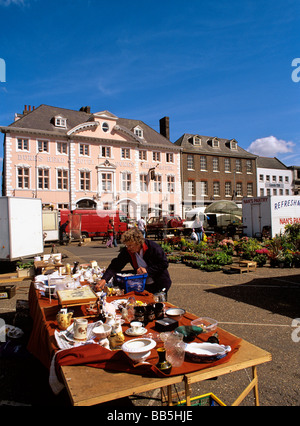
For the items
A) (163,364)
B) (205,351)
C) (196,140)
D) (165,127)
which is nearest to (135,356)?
(163,364)

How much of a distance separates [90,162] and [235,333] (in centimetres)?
3291

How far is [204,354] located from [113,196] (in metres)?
35.3

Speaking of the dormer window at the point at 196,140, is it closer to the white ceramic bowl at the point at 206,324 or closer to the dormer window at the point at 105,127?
the dormer window at the point at 105,127

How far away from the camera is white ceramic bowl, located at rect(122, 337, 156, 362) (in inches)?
99.8

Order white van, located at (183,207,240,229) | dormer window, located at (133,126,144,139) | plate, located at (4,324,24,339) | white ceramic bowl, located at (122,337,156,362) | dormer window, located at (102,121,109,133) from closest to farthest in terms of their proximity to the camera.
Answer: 1. white ceramic bowl, located at (122,337,156,362)
2. plate, located at (4,324,24,339)
3. white van, located at (183,207,240,229)
4. dormer window, located at (102,121,109,133)
5. dormer window, located at (133,126,144,139)

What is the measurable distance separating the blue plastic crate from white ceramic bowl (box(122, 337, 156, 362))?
2054 millimetres

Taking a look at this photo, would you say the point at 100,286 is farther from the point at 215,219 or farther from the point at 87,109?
the point at 87,109

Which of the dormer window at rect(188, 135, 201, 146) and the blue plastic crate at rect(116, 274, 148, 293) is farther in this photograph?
the dormer window at rect(188, 135, 201, 146)

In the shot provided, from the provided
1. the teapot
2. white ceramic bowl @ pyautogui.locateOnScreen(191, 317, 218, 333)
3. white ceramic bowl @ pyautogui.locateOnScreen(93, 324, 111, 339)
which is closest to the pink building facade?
the teapot

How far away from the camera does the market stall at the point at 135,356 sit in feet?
7.50

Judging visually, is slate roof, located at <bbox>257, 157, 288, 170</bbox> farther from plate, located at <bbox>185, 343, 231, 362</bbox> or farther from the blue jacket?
plate, located at <bbox>185, 343, 231, 362</bbox>

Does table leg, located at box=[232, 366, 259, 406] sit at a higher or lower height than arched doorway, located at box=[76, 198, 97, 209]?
lower
